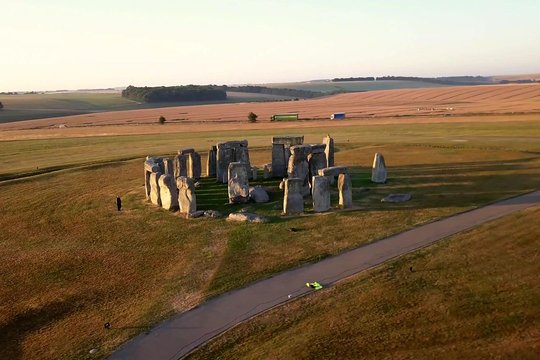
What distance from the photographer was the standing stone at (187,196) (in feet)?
82.9

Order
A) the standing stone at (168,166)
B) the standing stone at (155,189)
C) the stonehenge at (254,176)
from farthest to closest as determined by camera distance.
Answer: the standing stone at (168,166) → the standing stone at (155,189) → the stonehenge at (254,176)

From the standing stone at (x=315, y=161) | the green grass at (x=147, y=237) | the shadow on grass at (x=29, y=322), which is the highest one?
the standing stone at (x=315, y=161)

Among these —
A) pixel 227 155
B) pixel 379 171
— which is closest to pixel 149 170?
pixel 227 155

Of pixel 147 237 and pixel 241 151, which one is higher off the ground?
pixel 241 151

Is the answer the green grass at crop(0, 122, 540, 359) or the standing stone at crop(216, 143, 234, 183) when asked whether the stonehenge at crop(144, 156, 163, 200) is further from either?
the standing stone at crop(216, 143, 234, 183)

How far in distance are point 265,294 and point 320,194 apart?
958 cm

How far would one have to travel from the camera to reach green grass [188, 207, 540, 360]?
39.9ft

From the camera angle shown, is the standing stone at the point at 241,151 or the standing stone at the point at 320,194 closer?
the standing stone at the point at 320,194

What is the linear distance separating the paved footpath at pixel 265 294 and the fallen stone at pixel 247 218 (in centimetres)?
595

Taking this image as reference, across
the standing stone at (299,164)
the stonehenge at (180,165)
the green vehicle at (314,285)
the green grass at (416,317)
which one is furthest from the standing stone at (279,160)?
the green vehicle at (314,285)

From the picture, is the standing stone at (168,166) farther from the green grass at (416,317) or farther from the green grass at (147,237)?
the green grass at (416,317)

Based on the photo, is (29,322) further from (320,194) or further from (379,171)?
(379,171)

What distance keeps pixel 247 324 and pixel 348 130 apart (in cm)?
5135

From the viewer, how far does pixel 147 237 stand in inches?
890
